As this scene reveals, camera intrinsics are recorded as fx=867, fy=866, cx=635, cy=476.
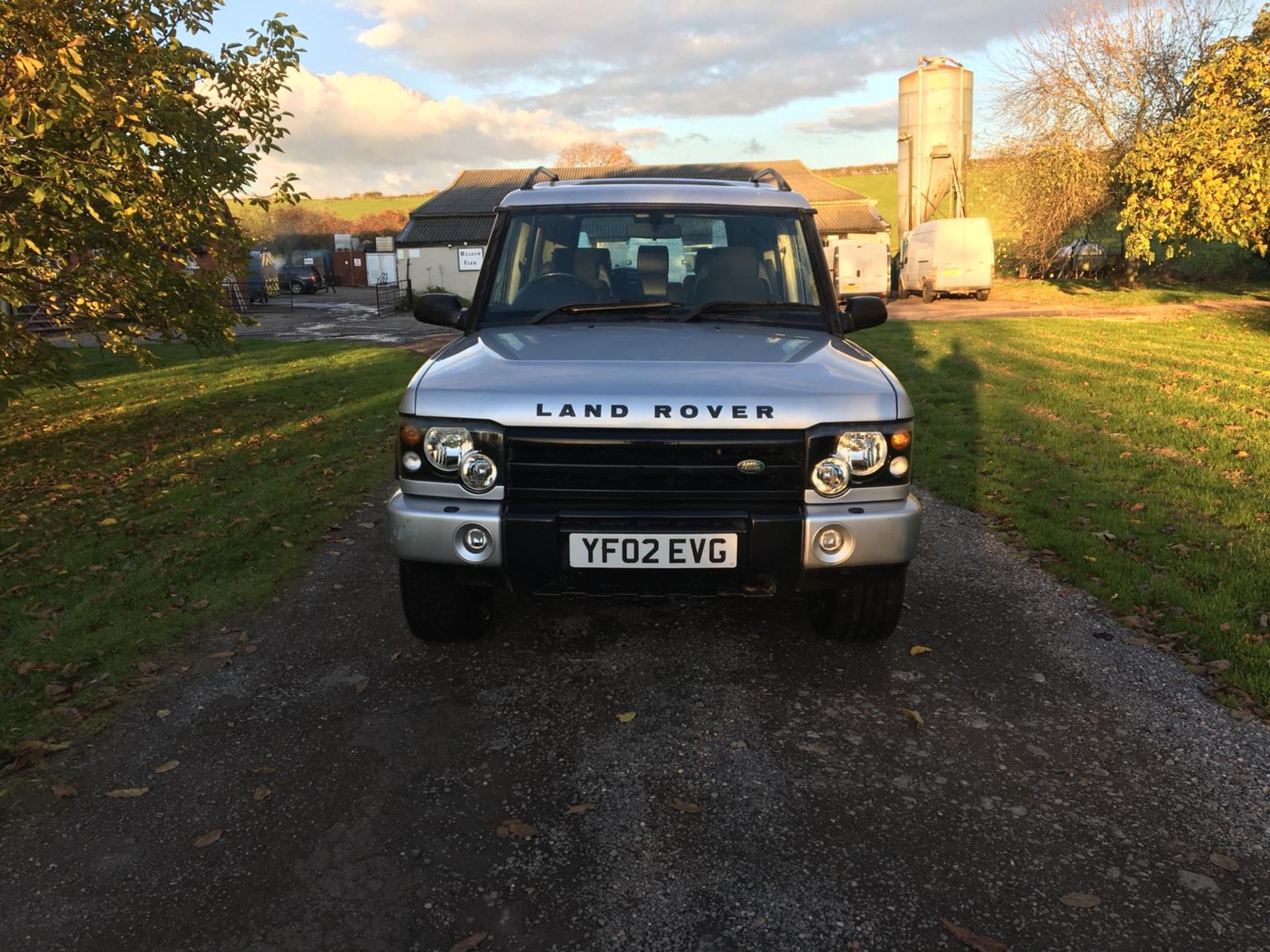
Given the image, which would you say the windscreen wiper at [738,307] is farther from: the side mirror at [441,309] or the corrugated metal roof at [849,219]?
the corrugated metal roof at [849,219]

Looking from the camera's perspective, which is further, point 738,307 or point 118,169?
point 118,169

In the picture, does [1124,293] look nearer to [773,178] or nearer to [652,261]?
[773,178]

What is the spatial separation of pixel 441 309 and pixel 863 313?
7.31ft

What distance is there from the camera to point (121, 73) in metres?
6.97

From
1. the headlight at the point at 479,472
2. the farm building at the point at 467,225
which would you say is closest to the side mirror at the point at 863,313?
the headlight at the point at 479,472

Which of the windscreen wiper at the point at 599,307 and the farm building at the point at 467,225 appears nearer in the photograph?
the windscreen wiper at the point at 599,307

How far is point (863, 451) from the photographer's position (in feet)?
11.0

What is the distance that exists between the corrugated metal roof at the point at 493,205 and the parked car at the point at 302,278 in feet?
26.2

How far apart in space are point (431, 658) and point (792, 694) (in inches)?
66.6

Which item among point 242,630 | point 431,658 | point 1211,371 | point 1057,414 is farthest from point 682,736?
point 1211,371

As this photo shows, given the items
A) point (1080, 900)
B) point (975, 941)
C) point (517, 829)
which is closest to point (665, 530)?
point (517, 829)

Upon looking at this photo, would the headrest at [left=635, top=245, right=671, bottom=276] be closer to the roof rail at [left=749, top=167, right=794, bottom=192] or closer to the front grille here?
the roof rail at [left=749, top=167, right=794, bottom=192]

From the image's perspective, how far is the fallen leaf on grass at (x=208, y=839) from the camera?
9.10 ft

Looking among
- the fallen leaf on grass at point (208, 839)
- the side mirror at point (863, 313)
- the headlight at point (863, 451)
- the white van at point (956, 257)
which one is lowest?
the fallen leaf on grass at point (208, 839)
